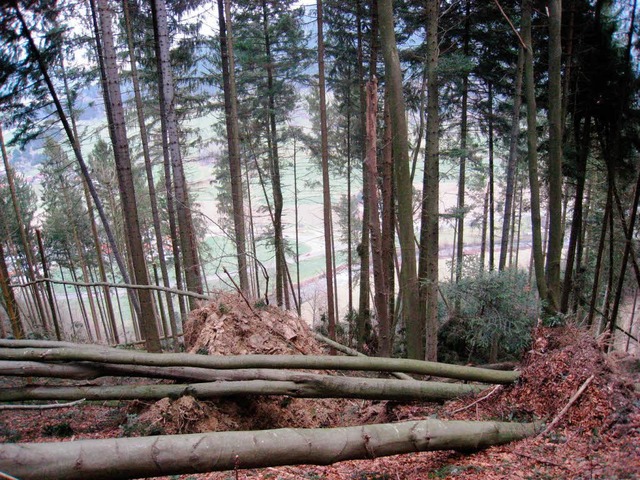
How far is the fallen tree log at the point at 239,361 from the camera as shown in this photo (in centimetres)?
470

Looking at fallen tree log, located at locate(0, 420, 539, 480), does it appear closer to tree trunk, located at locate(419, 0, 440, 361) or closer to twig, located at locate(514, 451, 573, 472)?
twig, located at locate(514, 451, 573, 472)

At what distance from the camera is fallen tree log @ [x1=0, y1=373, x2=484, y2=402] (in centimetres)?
471

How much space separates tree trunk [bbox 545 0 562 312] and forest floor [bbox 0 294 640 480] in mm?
5189

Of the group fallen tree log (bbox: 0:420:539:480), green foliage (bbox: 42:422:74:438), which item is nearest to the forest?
fallen tree log (bbox: 0:420:539:480)

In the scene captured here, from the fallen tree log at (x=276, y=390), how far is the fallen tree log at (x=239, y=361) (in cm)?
20

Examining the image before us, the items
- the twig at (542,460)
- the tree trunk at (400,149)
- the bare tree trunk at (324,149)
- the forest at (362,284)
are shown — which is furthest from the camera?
the bare tree trunk at (324,149)

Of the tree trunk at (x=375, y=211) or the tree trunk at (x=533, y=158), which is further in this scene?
the tree trunk at (x=533, y=158)

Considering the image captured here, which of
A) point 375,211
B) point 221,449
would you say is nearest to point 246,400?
point 221,449

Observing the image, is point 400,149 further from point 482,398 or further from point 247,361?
point 247,361

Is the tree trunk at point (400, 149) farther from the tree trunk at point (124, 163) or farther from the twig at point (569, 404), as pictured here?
the tree trunk at point (124, 163)

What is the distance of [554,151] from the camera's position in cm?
1012

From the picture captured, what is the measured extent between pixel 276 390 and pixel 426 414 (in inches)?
86.2

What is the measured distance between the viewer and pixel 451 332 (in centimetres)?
1415

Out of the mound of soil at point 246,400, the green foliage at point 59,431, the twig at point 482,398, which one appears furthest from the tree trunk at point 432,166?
the green foliage at point 59,431
